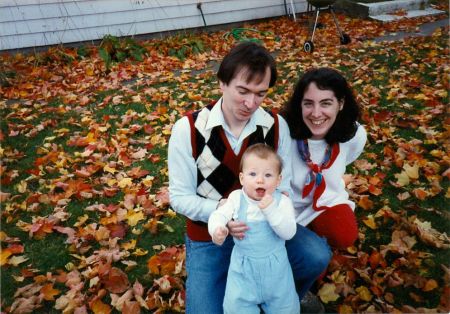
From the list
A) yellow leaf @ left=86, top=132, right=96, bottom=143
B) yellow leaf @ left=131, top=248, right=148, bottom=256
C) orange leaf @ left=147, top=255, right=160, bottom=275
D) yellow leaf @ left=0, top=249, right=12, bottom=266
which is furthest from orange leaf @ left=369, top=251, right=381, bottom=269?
yellow leaf @ left=86, top=132, right=96, bottom=143

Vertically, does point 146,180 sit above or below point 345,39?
below

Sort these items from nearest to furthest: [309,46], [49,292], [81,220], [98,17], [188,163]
Result: [188,163] < [49,292] < [81,220] < [309,46] < [98,17]

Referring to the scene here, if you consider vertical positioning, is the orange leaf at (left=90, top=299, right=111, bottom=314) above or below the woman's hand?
below

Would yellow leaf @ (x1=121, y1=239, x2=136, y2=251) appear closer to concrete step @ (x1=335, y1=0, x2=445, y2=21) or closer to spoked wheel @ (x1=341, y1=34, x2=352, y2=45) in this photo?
spoked wheel @ (x1=341, y1=34, x2=352, y2=45)

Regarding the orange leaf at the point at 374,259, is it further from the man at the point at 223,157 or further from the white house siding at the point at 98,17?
the white house siding at the point at 98,17

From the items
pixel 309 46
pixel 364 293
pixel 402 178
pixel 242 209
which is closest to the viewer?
pixel 242 209

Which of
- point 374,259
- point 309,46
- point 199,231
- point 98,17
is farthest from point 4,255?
point 98,17

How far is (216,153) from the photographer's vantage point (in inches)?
82.9

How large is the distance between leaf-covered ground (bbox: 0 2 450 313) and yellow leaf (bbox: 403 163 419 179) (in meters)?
0.01

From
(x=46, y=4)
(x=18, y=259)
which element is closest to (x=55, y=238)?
(x=18, y=259)

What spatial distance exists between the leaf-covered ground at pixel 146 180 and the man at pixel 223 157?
1.76 ft

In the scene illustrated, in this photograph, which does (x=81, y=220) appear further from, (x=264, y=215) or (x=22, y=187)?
(x=264, y=215)

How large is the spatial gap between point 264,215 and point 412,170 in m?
2.32

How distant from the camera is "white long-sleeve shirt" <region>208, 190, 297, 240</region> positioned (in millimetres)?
1849
